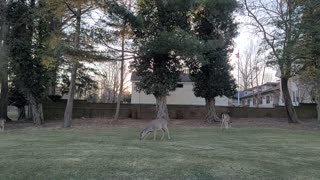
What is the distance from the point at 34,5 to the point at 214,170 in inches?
930

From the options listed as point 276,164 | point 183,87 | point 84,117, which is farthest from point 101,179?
point 183,87

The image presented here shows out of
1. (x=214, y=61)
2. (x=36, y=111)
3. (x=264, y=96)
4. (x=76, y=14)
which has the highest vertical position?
(x=76, y=14)

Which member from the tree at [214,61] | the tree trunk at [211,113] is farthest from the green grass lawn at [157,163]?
the tree trunk at [211,113]

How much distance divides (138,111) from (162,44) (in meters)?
12.0

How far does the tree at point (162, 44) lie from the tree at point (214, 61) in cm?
162

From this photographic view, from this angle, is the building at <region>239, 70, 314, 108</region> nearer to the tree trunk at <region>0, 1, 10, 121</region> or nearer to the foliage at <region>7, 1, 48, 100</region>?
the foliage at <region>7, 1, 48, 100</region>

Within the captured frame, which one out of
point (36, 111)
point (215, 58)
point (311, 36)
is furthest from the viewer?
point (215, 58)

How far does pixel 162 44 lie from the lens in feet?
79.2

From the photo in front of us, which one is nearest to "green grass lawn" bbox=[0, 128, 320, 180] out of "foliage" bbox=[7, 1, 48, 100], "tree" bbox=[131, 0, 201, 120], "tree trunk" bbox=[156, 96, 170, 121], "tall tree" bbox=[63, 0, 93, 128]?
"tree" bbox=[131, 0, 201, 120]

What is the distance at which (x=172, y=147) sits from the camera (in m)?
13.8

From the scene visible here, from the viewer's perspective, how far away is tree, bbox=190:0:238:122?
2922 cm

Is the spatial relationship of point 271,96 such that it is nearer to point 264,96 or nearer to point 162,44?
point 264,96

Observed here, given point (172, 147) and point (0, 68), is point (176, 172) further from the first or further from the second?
point (0, 68)

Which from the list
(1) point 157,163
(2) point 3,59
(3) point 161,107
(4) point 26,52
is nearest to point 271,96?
(3) point 161,107
